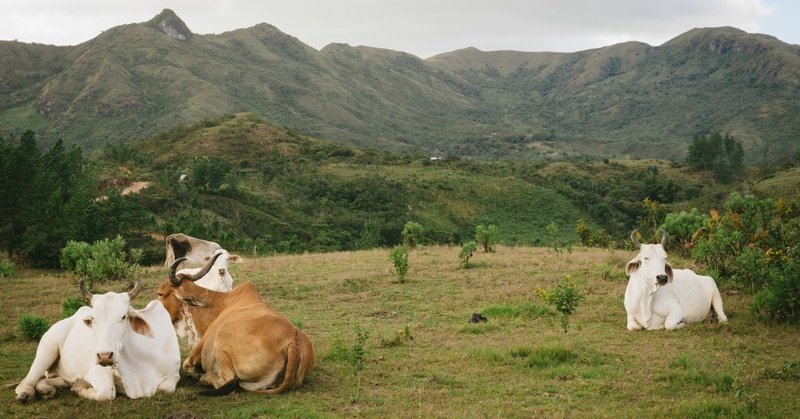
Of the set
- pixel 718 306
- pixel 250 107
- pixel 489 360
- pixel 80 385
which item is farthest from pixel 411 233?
pixel 250 107

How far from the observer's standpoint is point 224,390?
7184 millimetres

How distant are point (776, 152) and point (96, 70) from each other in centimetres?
13889

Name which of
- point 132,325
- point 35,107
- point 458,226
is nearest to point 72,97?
point 35,107

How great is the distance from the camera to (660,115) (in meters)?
196

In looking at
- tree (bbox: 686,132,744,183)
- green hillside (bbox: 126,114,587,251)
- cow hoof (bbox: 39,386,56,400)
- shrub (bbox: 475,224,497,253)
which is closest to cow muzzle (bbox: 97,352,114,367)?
cow hoof (bbox: 39,386,56,400)

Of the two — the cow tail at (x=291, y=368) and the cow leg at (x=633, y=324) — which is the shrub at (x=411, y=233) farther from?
the cow tail at (x=291, y=368)

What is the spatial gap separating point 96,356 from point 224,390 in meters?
1.31

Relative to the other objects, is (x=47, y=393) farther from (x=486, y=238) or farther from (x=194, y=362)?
(x=486, y=238)

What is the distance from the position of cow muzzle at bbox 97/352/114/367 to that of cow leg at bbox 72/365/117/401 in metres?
0.59

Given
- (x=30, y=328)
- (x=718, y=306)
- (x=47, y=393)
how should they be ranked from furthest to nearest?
(x=718, y=306), (x=30, y=328), (x=47, y=393)

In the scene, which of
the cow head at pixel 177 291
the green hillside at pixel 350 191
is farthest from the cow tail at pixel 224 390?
the green hillside at pixel 350 191

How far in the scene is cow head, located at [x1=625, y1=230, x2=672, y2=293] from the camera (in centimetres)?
1048

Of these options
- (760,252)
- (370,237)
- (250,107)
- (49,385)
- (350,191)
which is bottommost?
(370,237)

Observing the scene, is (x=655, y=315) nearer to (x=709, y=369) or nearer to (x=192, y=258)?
(x=709, y=369)
